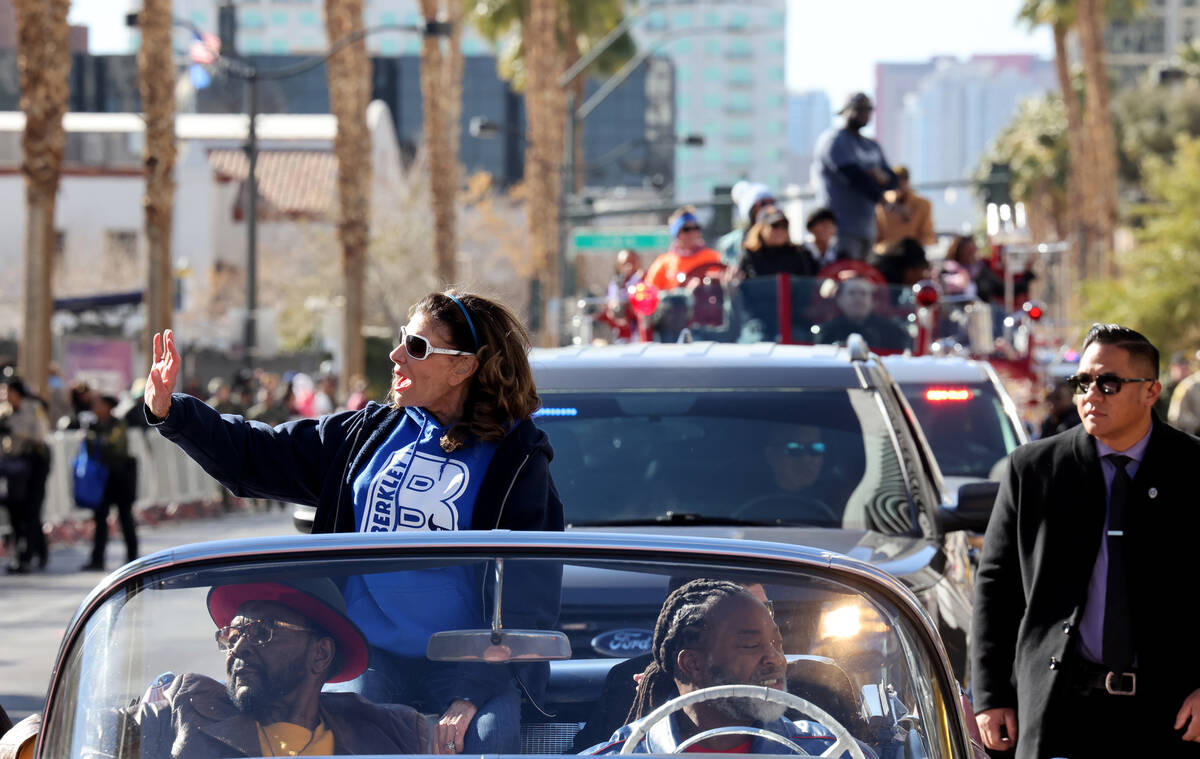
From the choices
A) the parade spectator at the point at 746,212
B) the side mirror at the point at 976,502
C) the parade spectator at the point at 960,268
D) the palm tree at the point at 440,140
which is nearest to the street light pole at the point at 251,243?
the palm tree at the point at 440,140

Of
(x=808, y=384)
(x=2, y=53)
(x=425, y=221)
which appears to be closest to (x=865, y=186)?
(x=808, y=384)

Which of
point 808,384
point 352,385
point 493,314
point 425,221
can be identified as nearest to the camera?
point 493,314

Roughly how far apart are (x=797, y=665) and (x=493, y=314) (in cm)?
151

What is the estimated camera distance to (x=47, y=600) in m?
14.6

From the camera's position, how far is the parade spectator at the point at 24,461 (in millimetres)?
16297

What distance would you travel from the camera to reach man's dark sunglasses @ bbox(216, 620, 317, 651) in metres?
3.20

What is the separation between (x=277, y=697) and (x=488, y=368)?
53.3 inches

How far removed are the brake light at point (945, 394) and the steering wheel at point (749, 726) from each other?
7023 millimetres

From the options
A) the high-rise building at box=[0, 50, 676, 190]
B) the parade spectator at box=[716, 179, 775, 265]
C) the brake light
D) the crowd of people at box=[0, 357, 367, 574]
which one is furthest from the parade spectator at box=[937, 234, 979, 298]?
the high-rise building at box=[0, 50, 676, 190]

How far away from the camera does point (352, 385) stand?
1160 inches

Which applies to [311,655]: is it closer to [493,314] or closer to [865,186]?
[493,314]

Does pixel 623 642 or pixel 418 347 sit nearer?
pixel 623 642

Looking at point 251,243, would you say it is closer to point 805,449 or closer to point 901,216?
point 901,216

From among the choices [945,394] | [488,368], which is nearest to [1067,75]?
[945,394]
